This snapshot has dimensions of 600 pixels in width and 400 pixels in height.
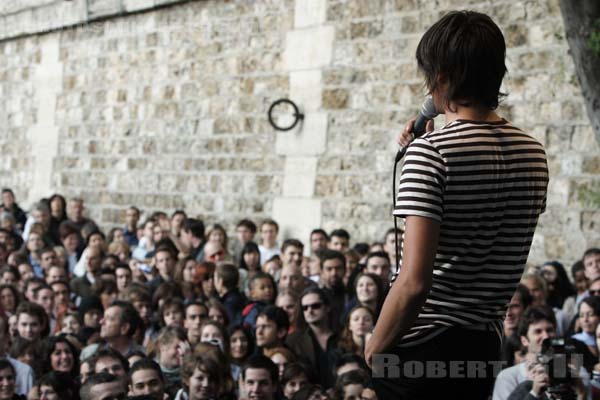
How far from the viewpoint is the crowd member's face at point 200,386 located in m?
6.08

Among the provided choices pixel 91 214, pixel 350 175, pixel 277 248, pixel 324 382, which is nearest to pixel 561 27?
pixel 350 175

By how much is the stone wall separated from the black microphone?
22.8ft

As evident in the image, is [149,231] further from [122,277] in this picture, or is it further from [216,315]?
[216,315]

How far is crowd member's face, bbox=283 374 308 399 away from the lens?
6.33m

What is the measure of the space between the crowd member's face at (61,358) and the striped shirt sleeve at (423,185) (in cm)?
516

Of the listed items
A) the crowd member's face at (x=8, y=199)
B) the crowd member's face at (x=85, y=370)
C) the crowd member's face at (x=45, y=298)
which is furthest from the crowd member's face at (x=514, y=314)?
the crowd member's face at (x=8, y=199)

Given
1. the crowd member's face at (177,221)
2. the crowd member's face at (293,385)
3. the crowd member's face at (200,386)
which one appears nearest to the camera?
the crowd member's face at (200,386)

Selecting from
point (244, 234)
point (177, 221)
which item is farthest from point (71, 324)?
point (177, 221)

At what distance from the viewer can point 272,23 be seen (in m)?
12.7

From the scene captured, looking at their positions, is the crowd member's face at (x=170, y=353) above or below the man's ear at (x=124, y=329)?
below

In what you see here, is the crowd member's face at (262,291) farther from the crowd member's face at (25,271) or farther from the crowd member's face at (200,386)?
the crowd member's face at (25,271)

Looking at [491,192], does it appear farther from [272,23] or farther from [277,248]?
[272,23]

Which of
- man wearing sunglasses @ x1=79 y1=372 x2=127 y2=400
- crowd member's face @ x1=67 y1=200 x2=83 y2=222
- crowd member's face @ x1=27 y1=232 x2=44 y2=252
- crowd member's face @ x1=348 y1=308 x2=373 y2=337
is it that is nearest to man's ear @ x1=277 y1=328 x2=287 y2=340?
crowd member's face @ x1=348 y1=308 x2=373 y2=337

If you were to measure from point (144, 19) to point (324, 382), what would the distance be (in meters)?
8.83
